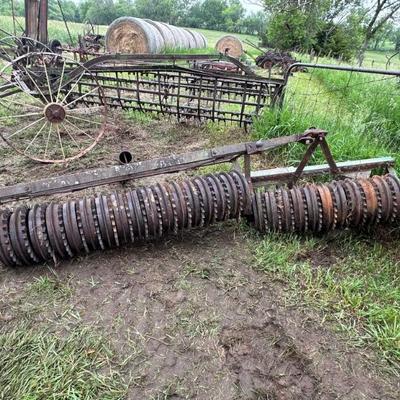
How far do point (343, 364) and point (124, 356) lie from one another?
3.59 feet

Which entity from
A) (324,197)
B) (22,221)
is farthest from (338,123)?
(22,221)

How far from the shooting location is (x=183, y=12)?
66.5 meters

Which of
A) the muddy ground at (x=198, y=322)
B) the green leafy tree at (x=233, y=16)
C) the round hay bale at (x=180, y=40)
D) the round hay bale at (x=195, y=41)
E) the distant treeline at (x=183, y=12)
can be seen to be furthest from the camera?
the green leafy tree at (x=233, y=16)

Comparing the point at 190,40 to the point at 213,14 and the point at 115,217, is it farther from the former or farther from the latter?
the point at 213,14

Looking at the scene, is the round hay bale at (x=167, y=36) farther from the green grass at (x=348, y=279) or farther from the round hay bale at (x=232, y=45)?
the green grass at (x=348, y=279)

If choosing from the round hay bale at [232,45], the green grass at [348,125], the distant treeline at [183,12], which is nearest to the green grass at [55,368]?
the green grass at [348,125]

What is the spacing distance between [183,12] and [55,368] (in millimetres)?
74636

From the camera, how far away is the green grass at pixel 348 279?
1.92 meters

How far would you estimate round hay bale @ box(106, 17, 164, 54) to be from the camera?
13.9 meters

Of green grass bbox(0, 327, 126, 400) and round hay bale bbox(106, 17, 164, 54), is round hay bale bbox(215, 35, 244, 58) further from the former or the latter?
green grass bbox(0, 327, 126, 400)

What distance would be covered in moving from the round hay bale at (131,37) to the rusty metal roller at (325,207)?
13.0 m

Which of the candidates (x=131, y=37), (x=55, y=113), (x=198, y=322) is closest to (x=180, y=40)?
(x=131, y=37)

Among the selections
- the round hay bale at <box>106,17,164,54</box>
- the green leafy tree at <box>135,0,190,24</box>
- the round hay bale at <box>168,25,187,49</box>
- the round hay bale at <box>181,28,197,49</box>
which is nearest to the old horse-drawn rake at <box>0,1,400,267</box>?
the round hay bale at <box>106,17,164,54</box>

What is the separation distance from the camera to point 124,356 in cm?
172
